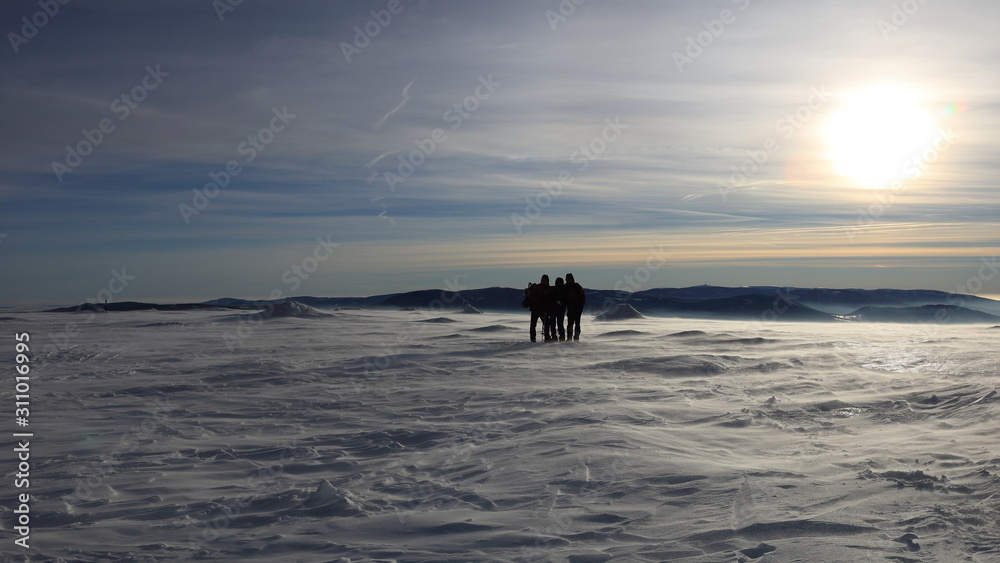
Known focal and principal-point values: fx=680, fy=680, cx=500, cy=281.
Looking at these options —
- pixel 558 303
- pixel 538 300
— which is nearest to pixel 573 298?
pixel 558 303

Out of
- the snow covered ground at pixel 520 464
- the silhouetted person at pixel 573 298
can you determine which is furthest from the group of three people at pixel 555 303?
the snow covered ground at pixel 520 464

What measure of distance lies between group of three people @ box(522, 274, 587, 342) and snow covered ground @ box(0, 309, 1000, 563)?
561 centimetres

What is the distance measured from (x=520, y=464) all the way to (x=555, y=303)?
41.3ft

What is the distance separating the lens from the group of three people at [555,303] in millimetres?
18172

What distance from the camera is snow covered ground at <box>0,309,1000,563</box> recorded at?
427 cm

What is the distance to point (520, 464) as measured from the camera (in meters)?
5.98

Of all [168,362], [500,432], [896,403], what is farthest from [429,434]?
[168,362]

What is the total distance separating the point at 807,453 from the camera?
622 cm

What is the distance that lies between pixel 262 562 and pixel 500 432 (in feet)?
11.7

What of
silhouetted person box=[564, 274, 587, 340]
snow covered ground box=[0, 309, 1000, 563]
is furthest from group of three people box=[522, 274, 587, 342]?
snow covered ground box=[0, 309, 1000, 563]

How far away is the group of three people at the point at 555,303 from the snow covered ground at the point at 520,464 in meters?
5.61

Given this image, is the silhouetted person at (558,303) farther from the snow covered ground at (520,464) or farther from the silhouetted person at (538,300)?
the snow covered ground at (520,464)

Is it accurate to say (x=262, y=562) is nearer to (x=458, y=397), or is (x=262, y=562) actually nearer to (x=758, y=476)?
(x=758, y=476)

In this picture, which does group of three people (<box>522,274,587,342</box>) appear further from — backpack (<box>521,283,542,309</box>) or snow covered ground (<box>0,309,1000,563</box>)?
snow covered ground (<box>0,309,1000,563</box>)
